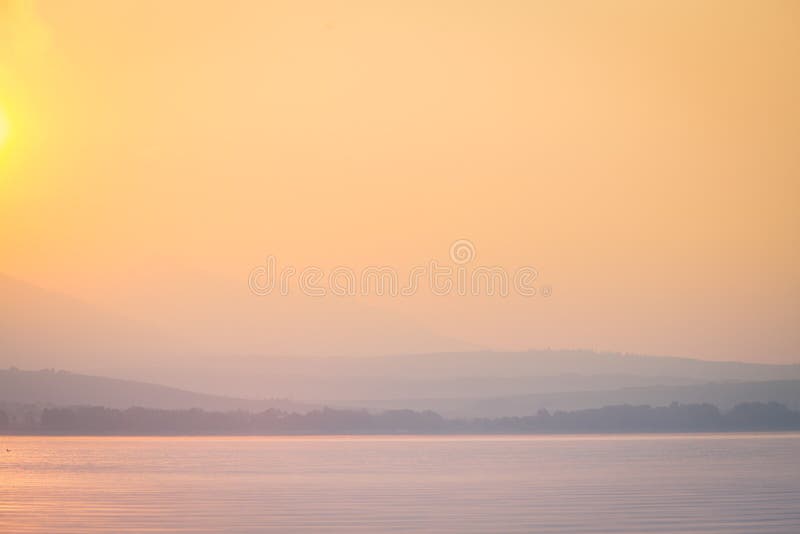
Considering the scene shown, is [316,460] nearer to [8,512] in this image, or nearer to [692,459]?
[692,459]

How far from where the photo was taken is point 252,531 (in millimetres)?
19422

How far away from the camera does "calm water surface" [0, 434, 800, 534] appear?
66.5 feet

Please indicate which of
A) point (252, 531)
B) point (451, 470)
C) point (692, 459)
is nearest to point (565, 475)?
point (451, 470)

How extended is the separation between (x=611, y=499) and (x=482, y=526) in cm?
557

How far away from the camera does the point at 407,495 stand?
2622cm

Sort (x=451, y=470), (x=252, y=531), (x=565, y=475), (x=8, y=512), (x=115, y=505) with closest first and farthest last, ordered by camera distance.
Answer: (x=252, y=531), (x=8, y=512), (x=115, y=505), (x=565, y=475), (x=451, y=470)

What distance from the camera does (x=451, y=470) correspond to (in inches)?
1411

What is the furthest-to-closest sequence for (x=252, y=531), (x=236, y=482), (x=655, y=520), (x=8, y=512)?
(x=236, y=482)
(x=8, y=512)
(x=655, y=520)
(x=252, y=531)

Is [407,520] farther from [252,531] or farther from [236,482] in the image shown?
[236,482]

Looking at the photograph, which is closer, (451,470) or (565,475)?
(565,475)

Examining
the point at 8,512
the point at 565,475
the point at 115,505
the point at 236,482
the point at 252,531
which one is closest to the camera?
the point at 252,531

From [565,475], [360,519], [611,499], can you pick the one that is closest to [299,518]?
[360,519]

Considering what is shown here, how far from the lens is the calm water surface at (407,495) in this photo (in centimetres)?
2027

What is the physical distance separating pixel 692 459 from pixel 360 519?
987 inches
